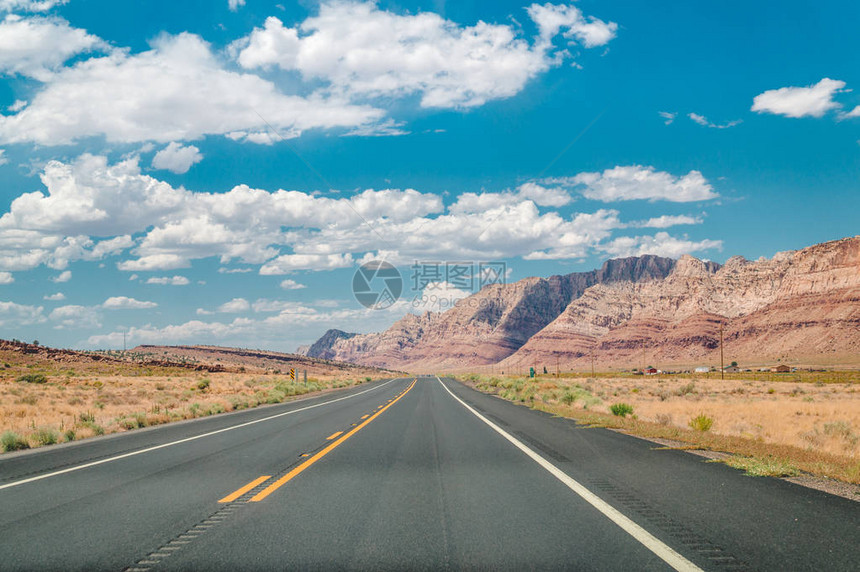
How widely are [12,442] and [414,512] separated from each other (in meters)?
11.8

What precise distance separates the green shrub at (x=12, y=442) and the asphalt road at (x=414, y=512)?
105 inches

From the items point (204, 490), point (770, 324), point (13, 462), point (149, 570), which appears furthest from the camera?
point (770, 324)

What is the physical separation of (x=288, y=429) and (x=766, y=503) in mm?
12035

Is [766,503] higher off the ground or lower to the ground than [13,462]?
higher

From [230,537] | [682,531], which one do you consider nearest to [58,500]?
[230,537]

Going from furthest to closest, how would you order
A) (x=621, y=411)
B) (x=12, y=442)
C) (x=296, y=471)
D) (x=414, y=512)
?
(x=621, y=411) → (x=12, y=442) → (x=296, y=471) → (x=414, y=512)

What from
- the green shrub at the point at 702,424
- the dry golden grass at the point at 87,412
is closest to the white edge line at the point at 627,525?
the green shrub at the point at 702,424

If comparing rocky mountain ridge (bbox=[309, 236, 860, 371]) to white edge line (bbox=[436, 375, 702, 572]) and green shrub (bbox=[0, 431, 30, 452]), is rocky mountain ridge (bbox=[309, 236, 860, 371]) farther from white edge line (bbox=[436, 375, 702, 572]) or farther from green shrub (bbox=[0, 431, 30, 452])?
white edge line (bbox=[436, 375, 702, 572])

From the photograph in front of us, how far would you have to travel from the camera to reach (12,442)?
13.2 m

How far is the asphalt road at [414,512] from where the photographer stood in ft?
15.0

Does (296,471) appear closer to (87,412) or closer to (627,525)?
(627,525)

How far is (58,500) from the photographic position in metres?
6.91

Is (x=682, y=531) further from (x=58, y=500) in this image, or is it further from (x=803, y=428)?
(x=803, y=428)

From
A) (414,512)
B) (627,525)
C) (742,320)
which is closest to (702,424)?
(627,525)
